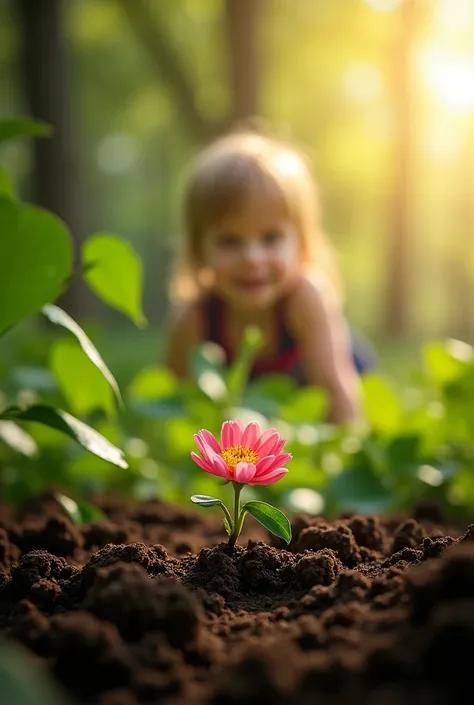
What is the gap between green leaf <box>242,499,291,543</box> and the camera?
1074 millimetres

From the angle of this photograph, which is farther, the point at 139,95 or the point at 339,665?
the point at 139,95

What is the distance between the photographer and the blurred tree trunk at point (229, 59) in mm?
6754

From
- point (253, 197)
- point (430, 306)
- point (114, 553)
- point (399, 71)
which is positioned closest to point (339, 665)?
point (114, 553)

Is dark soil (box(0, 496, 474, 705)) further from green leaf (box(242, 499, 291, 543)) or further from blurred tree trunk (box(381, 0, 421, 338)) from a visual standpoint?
blurred tree trunk (box(381, 0, 421, 338))

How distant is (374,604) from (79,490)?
1.44 metres

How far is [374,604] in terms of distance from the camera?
915 mm

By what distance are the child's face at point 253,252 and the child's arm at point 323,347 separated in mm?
104

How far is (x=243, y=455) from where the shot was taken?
42.6 inches

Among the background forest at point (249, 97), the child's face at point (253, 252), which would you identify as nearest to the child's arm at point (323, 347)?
the child's face at point (253, 252)

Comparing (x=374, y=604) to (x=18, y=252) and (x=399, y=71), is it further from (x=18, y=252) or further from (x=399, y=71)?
(x=399, y=71)

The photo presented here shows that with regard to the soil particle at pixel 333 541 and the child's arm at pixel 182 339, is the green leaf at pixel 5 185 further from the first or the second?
the child's arm at pixel 182 339

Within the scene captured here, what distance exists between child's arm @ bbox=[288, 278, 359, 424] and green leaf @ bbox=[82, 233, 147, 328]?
1.29 metres

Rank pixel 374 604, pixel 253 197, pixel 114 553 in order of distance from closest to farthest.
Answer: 1. pixel 374 604
2. pixel 114 553
3. pixel 253 197

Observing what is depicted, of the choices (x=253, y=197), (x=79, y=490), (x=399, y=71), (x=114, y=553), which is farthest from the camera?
(x=399, y=71)
